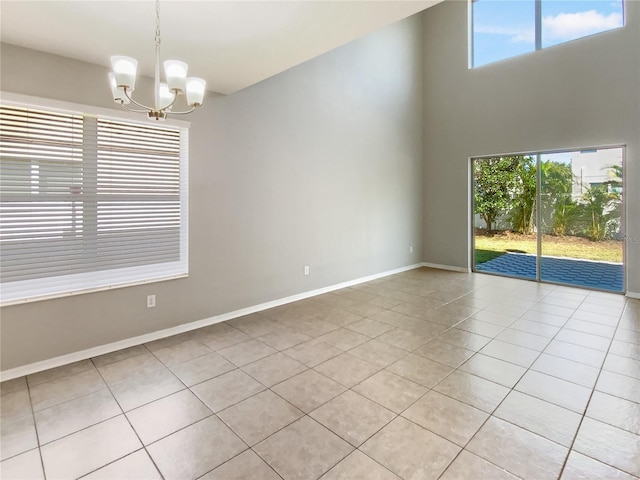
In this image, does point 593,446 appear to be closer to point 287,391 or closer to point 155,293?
point 287,391

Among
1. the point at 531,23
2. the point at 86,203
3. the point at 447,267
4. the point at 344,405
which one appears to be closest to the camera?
the point at 344,405

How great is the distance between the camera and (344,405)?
2332 mm

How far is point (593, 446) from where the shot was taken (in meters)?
1.93

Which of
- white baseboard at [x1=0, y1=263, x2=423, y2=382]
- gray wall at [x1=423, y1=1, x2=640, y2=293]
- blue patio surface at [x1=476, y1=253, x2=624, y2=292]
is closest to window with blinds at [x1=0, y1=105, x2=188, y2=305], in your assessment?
white baseboard at [x1=0, y1=263, x2=423, y2=382]

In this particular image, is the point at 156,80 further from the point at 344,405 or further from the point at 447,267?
the point at 447,267

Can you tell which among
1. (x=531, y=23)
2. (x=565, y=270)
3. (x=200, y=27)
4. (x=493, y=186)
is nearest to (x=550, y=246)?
(x=565, y=270)

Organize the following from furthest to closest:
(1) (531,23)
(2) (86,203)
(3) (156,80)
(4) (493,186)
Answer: (4) (493,186) → (1) (531,23) → (2) (86,203) → (3) (156,80)

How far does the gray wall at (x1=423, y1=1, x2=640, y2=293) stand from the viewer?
491 cm

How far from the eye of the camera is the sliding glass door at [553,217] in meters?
5.16

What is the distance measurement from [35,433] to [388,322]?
317 cm

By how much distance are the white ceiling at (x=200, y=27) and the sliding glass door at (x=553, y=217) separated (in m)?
4.68

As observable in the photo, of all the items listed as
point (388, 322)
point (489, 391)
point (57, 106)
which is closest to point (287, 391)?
point (489, 391)

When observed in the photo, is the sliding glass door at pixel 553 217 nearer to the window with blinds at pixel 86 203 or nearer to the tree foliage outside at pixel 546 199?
the tree foliage outside at pixel 546 199

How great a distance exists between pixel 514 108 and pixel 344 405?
5933 mm
